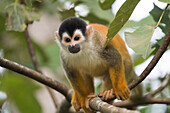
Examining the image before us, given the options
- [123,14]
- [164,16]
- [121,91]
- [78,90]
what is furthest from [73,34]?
[123,14]

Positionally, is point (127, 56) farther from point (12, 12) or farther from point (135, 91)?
point (12, 12)

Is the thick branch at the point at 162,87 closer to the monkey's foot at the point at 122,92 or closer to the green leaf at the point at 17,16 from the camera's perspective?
the monkey's foot at the point at 122,92

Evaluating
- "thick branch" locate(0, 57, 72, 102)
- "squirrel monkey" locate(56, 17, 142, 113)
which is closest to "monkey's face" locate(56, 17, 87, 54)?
"squirrel monkey" locate(56, 17, 142, 113)

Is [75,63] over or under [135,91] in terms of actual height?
over

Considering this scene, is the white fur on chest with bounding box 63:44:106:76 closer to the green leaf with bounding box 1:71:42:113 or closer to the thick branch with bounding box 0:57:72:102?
the thick branch with bounding box 0:57:72:102

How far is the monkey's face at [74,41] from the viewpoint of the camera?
10.6 ft

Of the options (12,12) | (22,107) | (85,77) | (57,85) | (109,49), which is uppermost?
(12,12)

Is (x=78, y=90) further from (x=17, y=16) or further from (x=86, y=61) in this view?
(x=17, y=16)

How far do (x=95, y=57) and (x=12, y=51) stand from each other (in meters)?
2.19

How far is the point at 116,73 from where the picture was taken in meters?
3.24

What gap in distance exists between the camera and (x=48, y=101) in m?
5.05

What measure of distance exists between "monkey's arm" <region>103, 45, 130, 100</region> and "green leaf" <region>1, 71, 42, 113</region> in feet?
4.01

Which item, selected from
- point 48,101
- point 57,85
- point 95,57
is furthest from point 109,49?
point 48,101

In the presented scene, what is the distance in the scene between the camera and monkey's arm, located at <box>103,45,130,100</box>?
3225mm
